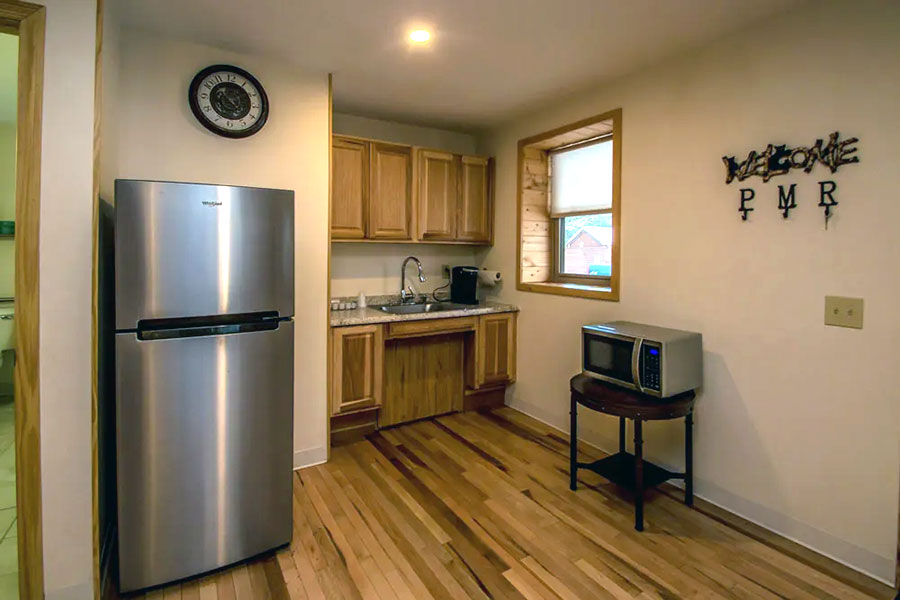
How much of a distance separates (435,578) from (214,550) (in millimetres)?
925

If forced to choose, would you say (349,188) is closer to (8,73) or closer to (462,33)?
(462,33)

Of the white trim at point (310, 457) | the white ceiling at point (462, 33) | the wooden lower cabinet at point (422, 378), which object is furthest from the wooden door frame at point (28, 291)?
the wooden lower cabinet at point (422, 378)

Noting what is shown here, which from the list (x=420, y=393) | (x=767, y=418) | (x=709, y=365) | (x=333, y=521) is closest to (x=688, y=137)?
(x=709, y=365)

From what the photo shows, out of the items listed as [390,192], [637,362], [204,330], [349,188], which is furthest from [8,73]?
[637,362]

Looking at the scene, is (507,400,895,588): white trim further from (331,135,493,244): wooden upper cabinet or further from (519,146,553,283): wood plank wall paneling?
(331,135,493,244): wooden upper cabinet

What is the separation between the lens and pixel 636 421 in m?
2.29

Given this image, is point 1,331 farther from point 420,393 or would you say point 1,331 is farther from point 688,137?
point 688,137

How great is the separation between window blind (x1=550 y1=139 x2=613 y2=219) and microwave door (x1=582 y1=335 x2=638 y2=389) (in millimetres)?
1149

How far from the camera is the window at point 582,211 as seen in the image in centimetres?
335

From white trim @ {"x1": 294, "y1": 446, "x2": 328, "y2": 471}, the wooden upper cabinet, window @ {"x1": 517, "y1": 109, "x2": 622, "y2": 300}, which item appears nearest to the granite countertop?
window @ {"x1": 517, "y1": 109, "x2": 622, "y2": 300}

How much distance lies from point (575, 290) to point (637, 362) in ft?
3.38

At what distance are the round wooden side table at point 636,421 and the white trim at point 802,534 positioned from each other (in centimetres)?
12

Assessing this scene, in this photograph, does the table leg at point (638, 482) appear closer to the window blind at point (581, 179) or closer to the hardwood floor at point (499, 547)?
the hardwood floor at point (499, 547)

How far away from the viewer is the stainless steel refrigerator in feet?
5.77
